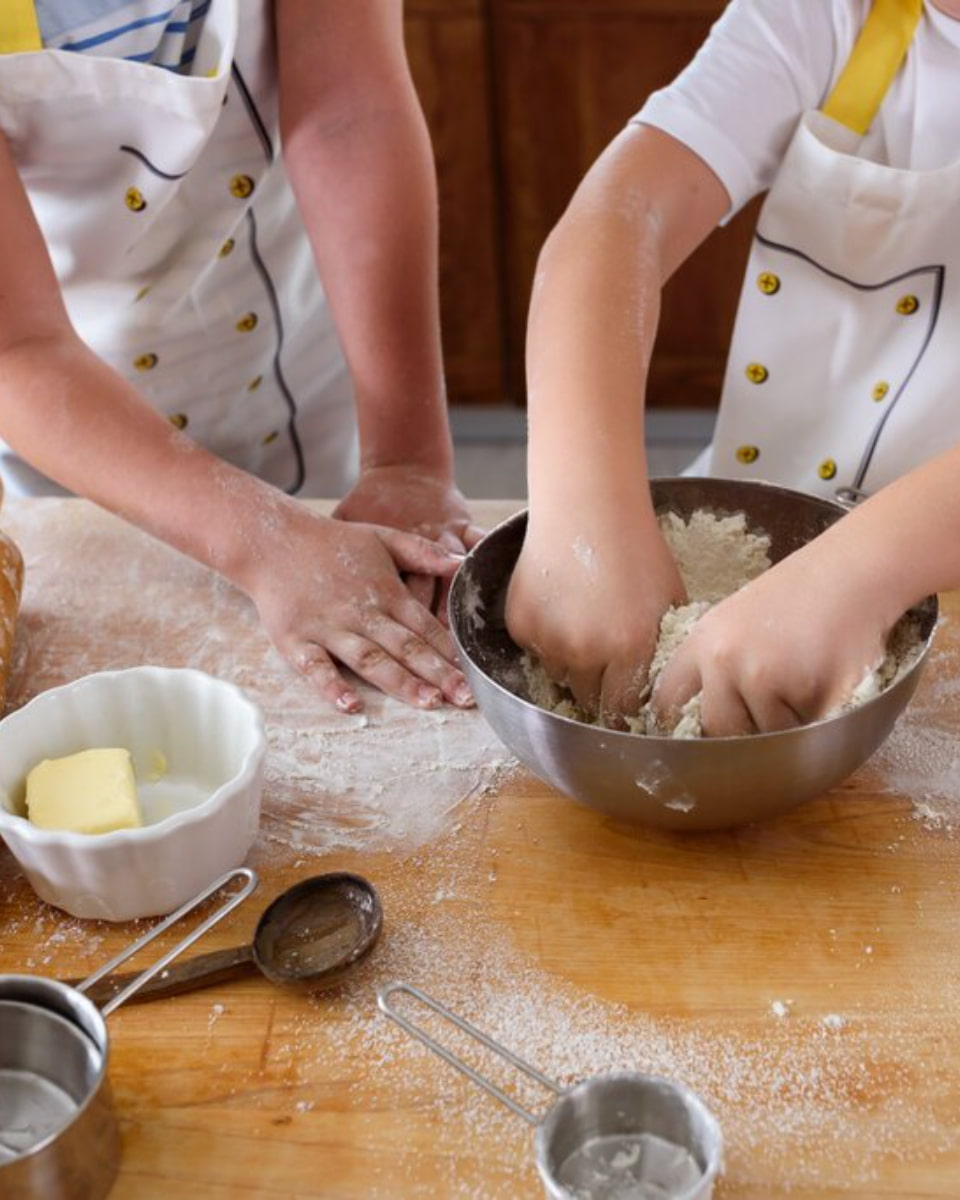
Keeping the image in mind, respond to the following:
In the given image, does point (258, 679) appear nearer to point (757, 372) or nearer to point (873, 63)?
point (757, 372)

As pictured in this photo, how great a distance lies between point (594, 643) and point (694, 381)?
202cm

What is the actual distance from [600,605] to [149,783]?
34 centimetres

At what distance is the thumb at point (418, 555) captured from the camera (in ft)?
3.70

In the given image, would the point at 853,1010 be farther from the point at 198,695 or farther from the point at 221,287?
the point at 221,287

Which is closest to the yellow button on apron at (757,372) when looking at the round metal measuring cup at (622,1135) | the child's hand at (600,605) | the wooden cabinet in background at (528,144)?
the child's hand at (600,605)

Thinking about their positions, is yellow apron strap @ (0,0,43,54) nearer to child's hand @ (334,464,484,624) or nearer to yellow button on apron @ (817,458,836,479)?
child's hand @ (334,464,484,624)

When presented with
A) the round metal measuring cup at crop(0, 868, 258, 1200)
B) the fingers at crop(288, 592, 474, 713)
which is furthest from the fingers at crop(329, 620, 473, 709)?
the round metal measuring cup at crop(0, 868, 258, 1200)

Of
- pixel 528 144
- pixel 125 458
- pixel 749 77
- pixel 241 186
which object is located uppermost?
pixel 749 77

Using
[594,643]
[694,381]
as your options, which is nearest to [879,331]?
[594,643]

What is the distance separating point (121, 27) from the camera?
116 cm

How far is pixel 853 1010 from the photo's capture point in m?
0.78

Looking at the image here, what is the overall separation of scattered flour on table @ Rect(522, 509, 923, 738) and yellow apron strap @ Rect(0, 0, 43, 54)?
0.64 metres

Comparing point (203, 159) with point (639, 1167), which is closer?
point (639, 1167)

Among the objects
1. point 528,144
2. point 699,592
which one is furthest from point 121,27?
point 528,144
